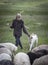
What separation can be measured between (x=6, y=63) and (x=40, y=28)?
3.68 feet

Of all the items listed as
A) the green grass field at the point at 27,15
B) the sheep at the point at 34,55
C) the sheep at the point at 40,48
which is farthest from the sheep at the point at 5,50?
the sheep at the point at 40,48

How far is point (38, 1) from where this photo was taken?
22.3 feet

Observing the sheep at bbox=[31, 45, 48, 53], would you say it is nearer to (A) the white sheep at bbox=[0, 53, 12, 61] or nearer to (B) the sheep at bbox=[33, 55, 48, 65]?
(B) the sheep at bbox=[33, 55, 48, 65]

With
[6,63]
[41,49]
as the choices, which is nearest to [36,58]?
[41,49]

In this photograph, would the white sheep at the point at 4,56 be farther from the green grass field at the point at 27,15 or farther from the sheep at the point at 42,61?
the sheep at the point at 42,61

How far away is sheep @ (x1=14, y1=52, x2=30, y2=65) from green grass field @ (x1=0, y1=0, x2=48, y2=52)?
33 centimetres

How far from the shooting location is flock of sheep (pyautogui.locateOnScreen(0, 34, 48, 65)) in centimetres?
631

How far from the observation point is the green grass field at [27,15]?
22.1ft

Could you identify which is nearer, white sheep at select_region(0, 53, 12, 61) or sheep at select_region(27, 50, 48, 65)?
white sheep at select_region(0, 53, 12, 61)

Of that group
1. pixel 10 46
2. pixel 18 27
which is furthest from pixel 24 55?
pixel 18 27

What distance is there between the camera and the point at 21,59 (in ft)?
21.1

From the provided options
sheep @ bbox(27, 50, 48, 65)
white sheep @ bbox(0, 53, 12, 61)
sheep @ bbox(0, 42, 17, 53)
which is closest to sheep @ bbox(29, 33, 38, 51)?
sheep @ bbox(27, 50, 48, 65)

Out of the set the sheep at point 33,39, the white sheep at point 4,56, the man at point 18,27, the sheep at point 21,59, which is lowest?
the sheep at point 21,59

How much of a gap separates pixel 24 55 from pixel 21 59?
0.15 metres
